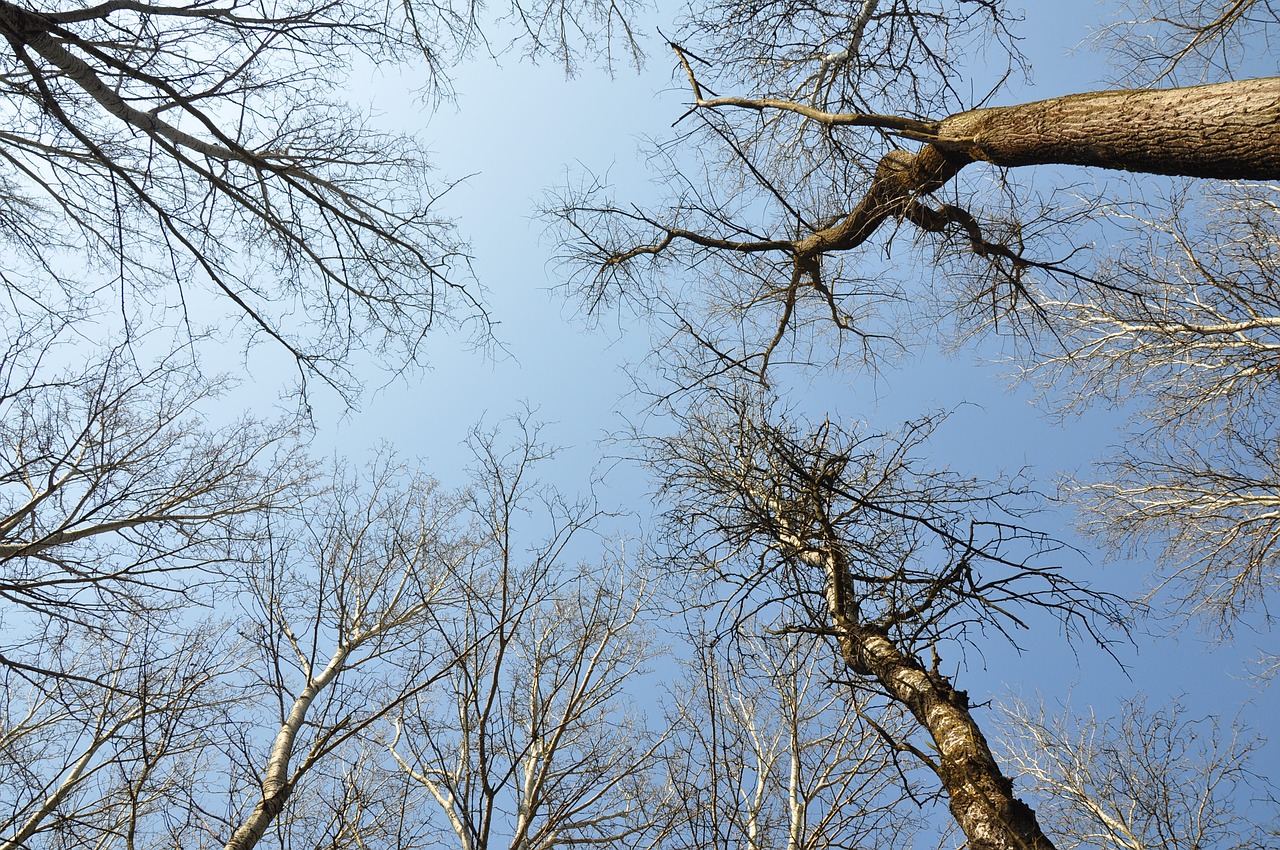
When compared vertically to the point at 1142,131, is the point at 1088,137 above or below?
above

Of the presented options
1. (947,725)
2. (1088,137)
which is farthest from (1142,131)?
(947,725)

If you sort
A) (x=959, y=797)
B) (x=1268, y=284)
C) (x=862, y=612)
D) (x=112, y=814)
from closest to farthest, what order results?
(x=959, y=797) < (x=862, y=612) < (x=1268, y=284) < (x=112, y=814)

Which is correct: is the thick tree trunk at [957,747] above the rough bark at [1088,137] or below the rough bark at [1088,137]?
below

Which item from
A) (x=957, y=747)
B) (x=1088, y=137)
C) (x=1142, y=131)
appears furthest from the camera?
(x=1088, y=137)

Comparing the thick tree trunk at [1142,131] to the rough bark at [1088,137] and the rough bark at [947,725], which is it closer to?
the rough bark at [1088,137]

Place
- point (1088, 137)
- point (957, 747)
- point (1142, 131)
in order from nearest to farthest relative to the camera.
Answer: point (957, 747), point (1142, 131), point (1088, 137)

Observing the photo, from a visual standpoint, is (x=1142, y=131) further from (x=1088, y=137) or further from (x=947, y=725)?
(x=947, y=725)

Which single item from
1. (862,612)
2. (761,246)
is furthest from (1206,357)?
(862,612)

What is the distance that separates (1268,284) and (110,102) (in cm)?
993

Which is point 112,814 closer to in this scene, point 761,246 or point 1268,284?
point 761,246

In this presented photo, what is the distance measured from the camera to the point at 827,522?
2445 mm

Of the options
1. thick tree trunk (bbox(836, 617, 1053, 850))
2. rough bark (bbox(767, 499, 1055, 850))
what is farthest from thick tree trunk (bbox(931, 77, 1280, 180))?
thick tree trunk (bbox(836, 617, 1053, 850))

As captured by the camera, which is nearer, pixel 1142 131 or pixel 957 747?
pixel 957 747

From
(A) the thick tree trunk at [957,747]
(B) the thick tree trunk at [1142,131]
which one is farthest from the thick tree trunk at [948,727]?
(B) the thick tree trunk at [1142,131]
